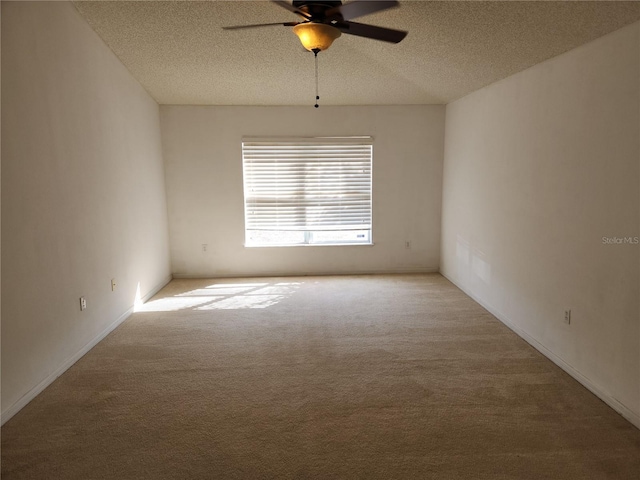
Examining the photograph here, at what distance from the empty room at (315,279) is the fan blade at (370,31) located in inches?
0.8

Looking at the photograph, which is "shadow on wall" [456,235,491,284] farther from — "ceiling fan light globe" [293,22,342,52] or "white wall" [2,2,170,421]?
"white wall" [2,2,170,421]

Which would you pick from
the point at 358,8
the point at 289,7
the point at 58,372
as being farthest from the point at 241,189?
the point at 358,8

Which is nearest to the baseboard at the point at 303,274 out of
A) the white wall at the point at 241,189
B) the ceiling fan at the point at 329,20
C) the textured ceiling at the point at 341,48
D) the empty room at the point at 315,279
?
the white wall at the point at 241,189

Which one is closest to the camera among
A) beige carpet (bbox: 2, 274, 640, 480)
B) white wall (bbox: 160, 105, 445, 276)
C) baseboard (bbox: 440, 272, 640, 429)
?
beige carpet (bbox: 2, 274, 640, 480)

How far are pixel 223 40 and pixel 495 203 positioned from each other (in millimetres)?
3019

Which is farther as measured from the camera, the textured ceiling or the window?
the window

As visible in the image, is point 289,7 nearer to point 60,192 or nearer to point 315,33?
point 315,33

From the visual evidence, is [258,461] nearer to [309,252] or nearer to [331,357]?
[331,357]

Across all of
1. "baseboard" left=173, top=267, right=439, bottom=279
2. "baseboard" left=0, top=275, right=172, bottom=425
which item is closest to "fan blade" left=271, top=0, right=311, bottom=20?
"baseboard" left=0, top=275, right=172, bottom=425

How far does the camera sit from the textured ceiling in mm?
2876

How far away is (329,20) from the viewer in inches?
98.3

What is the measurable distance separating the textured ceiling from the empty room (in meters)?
0.03

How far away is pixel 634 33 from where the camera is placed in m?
2.40

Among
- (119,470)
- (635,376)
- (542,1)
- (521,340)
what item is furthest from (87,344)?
(542,1)
